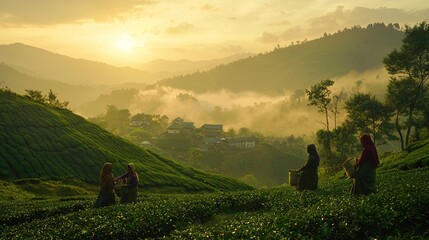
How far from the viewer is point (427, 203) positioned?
45.4ft

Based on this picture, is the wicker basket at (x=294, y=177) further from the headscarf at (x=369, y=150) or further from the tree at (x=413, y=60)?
the tree at (x=413, y=60)

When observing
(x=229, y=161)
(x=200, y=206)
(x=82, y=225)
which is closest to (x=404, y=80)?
(x=200, y=206)

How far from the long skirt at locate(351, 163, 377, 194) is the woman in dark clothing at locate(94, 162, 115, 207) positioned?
14.4 metres

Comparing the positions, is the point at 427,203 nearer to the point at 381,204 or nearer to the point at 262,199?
the point at 381,204

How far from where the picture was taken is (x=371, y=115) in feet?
276

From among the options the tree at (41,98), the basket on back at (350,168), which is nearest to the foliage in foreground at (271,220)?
the basket on back at (350,168)

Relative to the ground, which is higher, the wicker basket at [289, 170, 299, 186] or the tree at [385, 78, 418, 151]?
the tree at [385, 78, 418, 151]

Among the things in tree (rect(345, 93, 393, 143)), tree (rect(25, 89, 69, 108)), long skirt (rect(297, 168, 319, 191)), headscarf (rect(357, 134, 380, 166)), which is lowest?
long skirt (rect(297, 168, 319, 191))

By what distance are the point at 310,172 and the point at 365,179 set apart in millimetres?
4740

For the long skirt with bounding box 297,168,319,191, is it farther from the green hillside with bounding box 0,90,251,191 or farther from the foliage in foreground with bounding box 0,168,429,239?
the green hillside with bounding box 0,90,251,191

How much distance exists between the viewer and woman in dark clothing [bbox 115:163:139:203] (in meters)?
25.4

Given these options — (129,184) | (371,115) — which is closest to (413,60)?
(371,115)

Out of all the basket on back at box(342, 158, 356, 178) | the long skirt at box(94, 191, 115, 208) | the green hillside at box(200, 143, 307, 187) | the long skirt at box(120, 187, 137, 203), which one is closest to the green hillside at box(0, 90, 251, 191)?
the long skirt at box(120, 187, 137, 203)

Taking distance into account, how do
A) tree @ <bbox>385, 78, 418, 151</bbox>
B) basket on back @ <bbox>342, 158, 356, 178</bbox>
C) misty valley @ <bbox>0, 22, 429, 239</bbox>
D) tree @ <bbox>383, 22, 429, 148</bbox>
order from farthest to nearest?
tree @ <bbox>385, 78, 418, 151</bbox>, tree @ <bbox>383, 22, 429, 148</bbox>, basket on back @ <bbox>342, 158, 356, 178</bbox>, misty valley @ <bbox>0, 22, 429, 239</bbox>
